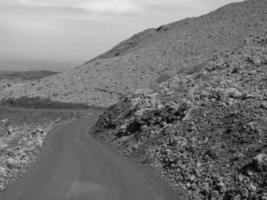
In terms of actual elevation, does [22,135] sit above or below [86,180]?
below

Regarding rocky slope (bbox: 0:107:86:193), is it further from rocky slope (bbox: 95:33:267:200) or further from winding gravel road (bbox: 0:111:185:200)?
rocky slope (bbox: 95:33:267:200)

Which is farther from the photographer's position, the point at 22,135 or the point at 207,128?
the point at 22,135

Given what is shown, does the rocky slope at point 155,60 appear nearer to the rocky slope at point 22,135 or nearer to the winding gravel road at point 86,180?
the rocky slope at point 22,135

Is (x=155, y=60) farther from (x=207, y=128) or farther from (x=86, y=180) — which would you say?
(x=86, y=180)

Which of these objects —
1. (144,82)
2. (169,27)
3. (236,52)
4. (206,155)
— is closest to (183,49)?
(144,82)

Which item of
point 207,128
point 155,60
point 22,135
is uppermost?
point 155,60

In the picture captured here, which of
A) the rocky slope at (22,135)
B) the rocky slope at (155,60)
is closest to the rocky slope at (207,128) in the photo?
the rocky slope at (22,135)

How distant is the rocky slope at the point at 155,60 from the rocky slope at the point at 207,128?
21.8 metres

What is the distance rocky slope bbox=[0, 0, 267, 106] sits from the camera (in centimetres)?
5644

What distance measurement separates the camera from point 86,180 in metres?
17.9

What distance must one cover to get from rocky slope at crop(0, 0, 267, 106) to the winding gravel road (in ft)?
96.4

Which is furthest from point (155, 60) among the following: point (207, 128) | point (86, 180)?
point (86, 180)

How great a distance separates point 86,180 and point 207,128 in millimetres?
6515

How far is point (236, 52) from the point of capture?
31.5 meters
